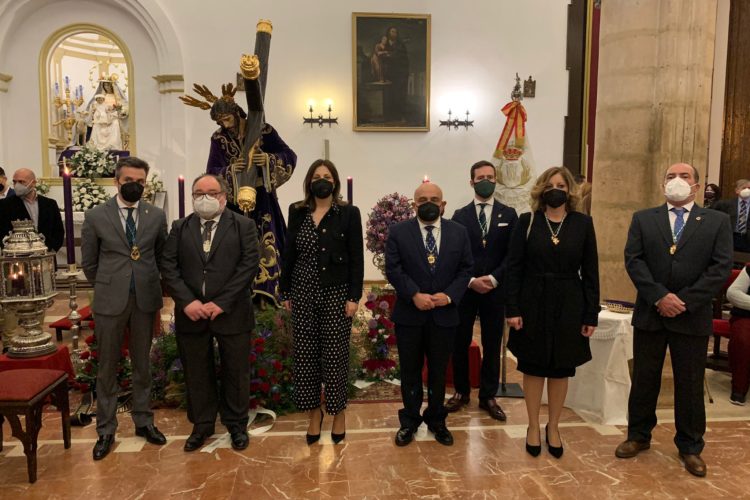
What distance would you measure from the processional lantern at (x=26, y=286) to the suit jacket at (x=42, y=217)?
1887 millimetres

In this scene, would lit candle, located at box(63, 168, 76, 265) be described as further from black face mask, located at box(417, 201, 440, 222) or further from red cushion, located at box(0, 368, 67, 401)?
black face mask, located at box(417, 201, 440, 222)

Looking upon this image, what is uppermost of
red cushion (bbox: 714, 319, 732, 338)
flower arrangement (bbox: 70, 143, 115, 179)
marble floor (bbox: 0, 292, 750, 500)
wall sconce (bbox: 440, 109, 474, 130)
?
wall sconce (bbox: 440, 109, 474, 130)

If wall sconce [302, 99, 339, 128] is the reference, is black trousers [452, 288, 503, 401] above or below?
below

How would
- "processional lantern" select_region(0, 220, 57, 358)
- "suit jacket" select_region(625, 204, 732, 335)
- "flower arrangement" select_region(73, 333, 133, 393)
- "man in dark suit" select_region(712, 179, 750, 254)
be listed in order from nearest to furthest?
1. "suit jacket" select_region(625, 204, 732, 335)
2. "processional lantern" select_region(0, 220, 57, 358)
3. "flower arrangement" select_region(73, 333, 133, 393)
4. "man in dark suit" select_region(712, 179, 750, 254)

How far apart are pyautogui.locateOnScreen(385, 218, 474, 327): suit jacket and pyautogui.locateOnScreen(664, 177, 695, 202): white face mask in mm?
1277

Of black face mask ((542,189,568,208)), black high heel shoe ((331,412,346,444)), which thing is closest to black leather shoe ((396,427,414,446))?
black high heel shoe ((331,412,346,444))

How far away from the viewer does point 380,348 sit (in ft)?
17.4

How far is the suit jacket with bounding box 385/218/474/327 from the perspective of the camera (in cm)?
381

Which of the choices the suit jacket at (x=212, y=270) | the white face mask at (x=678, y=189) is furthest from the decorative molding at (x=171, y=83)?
the white face mask at (x=678, y=189)

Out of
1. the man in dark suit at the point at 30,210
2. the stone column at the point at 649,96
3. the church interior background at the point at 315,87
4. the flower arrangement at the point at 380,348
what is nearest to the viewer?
the stone column at the point at 649,96

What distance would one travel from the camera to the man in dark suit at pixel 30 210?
624 centimetres

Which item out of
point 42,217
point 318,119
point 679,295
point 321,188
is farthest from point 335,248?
point 318,119

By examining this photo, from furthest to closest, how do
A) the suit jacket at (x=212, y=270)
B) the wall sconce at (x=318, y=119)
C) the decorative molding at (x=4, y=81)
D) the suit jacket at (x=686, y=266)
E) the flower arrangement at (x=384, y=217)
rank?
the wall sconce at (x=318, y=119)
the decorative molding at (x=4, y=81)
the flower arrangement at (x=384, y=217)
the suit jacket at (x=212, y=270)
the suit jacket at (x=686, y=266)

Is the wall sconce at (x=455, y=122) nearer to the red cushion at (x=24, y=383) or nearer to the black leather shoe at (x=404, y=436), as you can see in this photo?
the black leather shoe at (x=404, y=436)
